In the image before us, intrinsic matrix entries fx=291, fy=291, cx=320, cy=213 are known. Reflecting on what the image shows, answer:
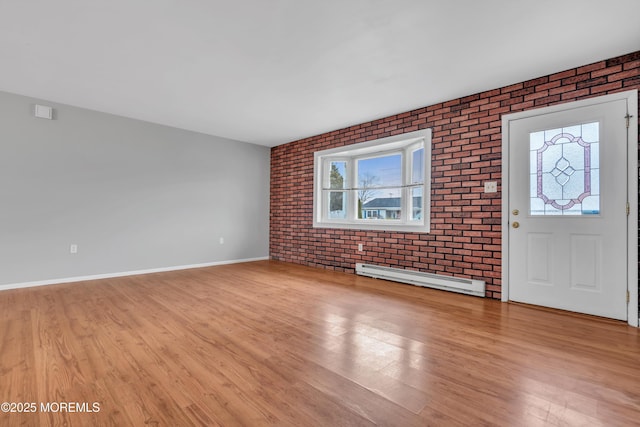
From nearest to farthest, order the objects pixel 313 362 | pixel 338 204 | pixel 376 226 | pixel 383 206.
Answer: pixel 313 362 < pixel 376 226 < pixel 383 206 < pixel 338 204

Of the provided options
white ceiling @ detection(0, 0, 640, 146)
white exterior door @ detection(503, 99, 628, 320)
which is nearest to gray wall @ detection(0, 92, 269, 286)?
white ceiling @ detection(0, 0, 640, 146)

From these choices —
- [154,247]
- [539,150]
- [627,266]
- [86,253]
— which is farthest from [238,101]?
[627,266]

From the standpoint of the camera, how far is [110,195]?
432cm

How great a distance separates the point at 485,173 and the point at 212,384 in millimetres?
3431

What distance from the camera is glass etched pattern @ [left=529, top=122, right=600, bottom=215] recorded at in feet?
9.11

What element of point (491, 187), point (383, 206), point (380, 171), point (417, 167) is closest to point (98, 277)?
point (383, 206)

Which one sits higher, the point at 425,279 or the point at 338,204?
the point at 338,204

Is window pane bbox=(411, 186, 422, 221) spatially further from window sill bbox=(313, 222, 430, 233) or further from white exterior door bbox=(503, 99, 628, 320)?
Answer: white exterior door bbox=(503, 99, 628, 320)

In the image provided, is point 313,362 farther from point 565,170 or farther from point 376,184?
point 376,184

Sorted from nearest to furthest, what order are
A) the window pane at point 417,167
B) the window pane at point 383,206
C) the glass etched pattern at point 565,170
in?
the glass etched pattern at point 565,170, the window pane at point 417,167, the window pane at point 383,206

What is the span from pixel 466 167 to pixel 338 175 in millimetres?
2300

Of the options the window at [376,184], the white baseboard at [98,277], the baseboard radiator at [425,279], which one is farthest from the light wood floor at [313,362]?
the window at [376,184]

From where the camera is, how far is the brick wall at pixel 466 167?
287 centimetres

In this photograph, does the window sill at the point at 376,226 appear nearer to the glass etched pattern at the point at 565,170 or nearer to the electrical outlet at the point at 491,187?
the electrical outlet at the point at 491,187
